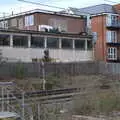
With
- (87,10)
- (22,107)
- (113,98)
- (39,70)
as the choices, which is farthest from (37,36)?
(22,107)

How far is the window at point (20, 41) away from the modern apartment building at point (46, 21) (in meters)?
10.4

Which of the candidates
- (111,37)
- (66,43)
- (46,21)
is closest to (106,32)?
(111,37)

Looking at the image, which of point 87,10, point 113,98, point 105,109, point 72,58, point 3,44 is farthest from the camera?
point 87,10

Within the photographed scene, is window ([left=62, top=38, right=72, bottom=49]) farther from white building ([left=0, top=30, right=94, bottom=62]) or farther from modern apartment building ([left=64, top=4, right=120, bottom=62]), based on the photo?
modern apartment building ([left=64, top=4, right=120, bottom=62])

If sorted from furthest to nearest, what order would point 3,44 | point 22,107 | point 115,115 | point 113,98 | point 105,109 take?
point 3,44 → point 113,98 → point 105,109 → point 115,115 → point 22,107

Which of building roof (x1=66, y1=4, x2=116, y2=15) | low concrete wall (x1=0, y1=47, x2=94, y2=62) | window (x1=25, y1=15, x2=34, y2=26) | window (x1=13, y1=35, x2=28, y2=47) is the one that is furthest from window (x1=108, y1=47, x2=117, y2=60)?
window (x1=13, y1=35, x2=28, y2=47)

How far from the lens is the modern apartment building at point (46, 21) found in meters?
75.2

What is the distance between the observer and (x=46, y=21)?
76.0 m

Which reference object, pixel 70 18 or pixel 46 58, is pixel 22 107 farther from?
pixel 70 18

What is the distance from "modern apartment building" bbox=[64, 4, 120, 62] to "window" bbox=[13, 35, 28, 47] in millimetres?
17305

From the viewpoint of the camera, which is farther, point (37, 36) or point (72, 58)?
point (72, 58)

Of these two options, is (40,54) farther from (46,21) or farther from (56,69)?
(46,21)

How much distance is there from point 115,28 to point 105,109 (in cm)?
6808

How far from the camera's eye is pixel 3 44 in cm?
6003
